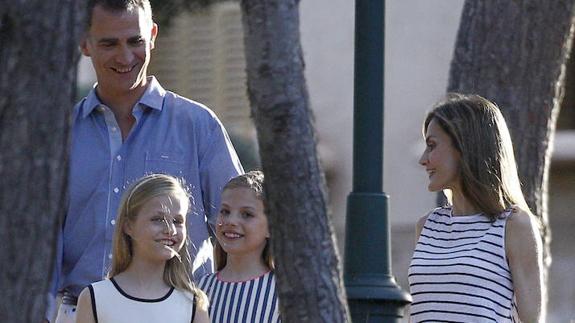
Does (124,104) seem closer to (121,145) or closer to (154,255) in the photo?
(121,145)

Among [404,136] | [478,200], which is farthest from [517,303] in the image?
[404,136]

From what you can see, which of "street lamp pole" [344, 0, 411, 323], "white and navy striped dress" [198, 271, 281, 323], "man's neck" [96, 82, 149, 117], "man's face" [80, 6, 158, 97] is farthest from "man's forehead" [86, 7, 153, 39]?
"street lamp pole" [344, 0, 411, 323]

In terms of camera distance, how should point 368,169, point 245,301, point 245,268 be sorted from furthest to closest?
point 368,169 < point 245,268 < point 245,301

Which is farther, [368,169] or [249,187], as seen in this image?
[368,169]

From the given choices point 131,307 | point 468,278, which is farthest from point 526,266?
point 131,307

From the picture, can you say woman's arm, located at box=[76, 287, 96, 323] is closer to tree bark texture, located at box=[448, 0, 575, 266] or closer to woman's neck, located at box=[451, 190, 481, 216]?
woman's neck, located at box=[451, 190, 481, 216]

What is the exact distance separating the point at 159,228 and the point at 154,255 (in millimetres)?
92

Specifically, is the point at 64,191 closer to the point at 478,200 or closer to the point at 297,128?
the point at 297,128

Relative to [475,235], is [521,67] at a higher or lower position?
higher

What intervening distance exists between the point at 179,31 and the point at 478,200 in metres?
13.1

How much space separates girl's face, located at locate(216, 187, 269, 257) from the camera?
565 centimetres

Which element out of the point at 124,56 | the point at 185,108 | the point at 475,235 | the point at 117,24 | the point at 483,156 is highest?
the point at 117,24

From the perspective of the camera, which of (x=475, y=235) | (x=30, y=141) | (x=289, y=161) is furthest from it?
(x=475, y=235)

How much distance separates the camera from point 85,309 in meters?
5.29
